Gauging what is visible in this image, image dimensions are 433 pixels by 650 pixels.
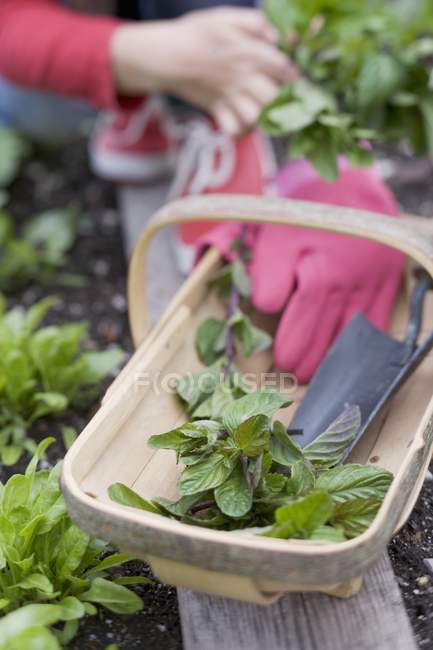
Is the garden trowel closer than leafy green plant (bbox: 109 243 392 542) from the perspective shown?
No

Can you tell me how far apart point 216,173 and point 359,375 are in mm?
670

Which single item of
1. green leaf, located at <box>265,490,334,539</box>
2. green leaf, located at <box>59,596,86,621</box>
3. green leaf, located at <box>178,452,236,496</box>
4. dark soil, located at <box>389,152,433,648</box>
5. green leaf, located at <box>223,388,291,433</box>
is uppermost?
green leaf, located at <box>223,388,291,433</box>

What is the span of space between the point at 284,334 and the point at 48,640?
55 centimetres

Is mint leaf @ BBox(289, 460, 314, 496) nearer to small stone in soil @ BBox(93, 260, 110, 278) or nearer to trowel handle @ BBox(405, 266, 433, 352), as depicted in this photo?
Result: trowel handle @ BBox(405, 266, 433, 352)

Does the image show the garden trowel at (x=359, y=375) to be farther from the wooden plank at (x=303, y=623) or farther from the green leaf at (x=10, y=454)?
the green leaf at (x=10, y=454)

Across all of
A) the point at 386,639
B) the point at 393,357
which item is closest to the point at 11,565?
the point at 386,639

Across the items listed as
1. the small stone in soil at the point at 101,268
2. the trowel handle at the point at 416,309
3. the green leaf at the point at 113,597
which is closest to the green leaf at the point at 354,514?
the green leaf at the point at 113,597

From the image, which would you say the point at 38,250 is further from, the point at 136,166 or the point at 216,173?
the point at 216,173

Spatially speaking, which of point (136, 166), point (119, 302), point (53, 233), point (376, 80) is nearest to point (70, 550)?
point (119, 302)

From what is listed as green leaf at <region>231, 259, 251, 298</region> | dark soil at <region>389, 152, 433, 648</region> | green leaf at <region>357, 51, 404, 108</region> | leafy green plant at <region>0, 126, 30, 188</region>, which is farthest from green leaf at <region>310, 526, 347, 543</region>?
leafy green plant at <region>0, 126, 30, 188</region>

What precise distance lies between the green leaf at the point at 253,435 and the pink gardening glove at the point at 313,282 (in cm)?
33

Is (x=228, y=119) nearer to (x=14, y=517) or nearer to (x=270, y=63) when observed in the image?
(x=270, y=63)

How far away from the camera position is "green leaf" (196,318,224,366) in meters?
1.20

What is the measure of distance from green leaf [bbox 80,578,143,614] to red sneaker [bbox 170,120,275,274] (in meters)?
0.77
